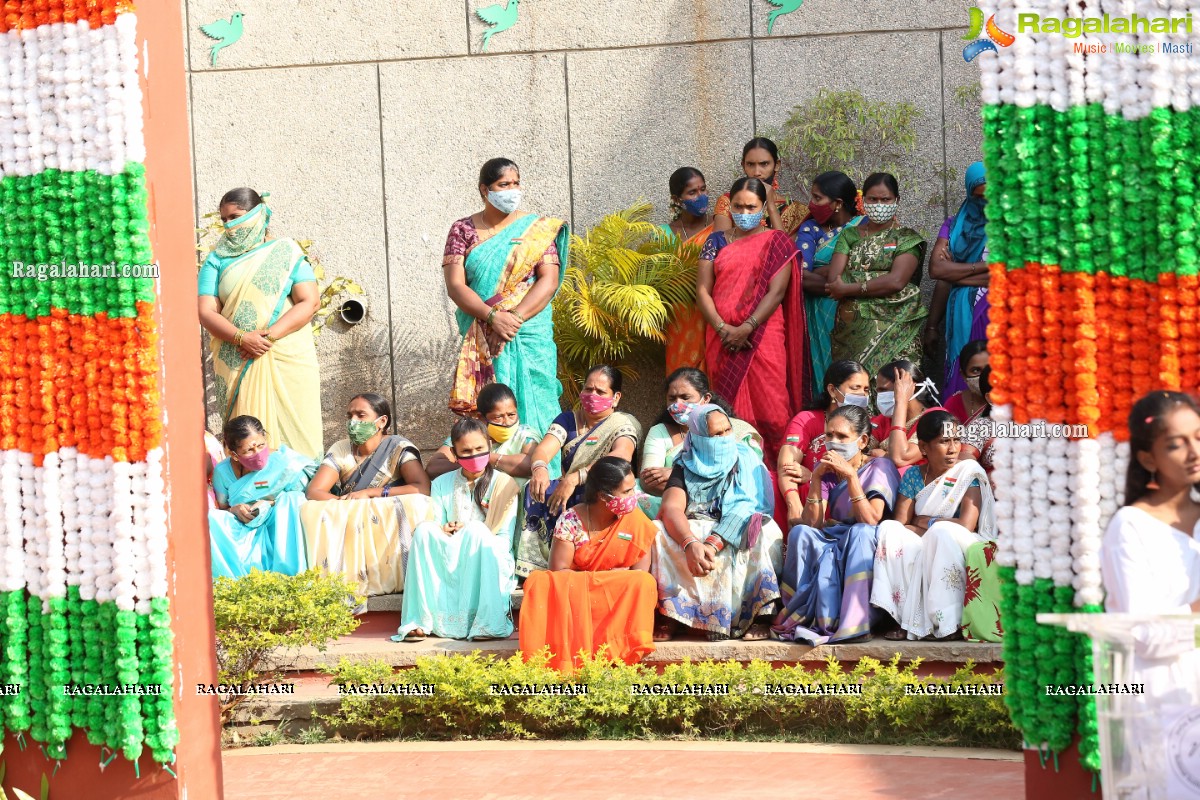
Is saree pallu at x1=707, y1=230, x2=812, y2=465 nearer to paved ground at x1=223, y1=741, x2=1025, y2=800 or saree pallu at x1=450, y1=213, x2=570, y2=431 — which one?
saree pallu at x1=450, y1=213, x2=570, y2=431

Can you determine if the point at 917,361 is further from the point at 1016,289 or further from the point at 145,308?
the point at 145,308

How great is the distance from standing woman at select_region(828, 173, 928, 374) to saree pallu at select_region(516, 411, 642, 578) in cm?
174

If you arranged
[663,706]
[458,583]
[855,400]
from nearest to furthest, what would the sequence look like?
1. [663,706]
2. [458,583]
3. [855,400]

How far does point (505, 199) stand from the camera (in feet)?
31.2

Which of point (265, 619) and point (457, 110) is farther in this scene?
point (457, 110)

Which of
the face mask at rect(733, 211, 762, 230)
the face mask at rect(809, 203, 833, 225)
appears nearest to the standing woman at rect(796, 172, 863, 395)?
the face mask at rect(809, 203, 833, 225)

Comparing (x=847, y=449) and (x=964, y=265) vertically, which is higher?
(x=964, y=265)

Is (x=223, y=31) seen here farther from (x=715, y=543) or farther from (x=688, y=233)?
(x=715, y=543)

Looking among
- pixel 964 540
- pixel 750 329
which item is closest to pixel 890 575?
pixel 964 540

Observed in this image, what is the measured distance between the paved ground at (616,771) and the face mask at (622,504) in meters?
1.32

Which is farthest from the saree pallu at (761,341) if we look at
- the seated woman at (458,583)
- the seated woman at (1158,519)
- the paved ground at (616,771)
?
the seated woman at (1158,519)

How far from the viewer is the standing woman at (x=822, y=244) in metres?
9.79

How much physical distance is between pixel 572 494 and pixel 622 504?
1.73 ft

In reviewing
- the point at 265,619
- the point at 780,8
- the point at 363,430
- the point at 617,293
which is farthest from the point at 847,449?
the point at 780,8
